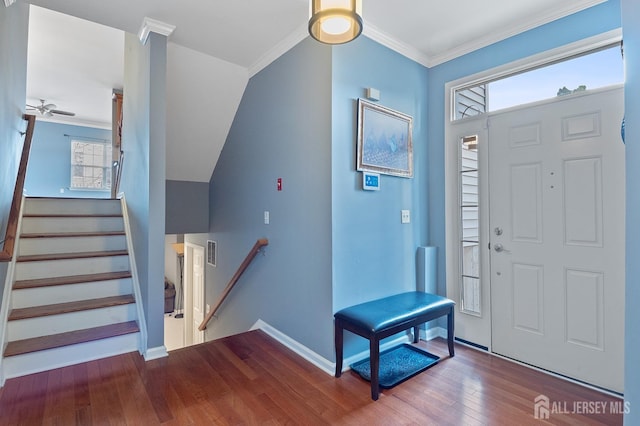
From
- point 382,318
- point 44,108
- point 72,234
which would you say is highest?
point 44,108

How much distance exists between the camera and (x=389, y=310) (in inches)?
88.4

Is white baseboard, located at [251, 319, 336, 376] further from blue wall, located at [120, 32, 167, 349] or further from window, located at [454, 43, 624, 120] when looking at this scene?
window, located at [454, 43, 624, 120]

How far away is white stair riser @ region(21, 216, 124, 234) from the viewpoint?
120 inches

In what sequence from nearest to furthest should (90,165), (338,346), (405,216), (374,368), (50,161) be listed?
(374,368) → (338,346) → (405,216) → (50,161) → (90,165)

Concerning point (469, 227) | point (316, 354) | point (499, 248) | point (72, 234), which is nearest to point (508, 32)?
point (469, 227)

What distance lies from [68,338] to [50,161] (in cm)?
552

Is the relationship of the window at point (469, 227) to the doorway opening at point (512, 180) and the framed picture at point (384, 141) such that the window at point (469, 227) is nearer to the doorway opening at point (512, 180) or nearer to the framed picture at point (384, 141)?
the doorway opening at point (512, 180)

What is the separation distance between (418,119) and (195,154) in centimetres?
274

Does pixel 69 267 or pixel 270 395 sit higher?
pixel 69 267

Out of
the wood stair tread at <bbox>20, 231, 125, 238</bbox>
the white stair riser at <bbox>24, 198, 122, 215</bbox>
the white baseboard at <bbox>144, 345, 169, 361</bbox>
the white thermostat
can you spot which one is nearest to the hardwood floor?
the white baseboard at <bbox>144, 345, 169, 361</bbox>

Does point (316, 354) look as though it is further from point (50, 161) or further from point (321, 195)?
point (50, 161)

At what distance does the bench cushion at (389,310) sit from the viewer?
6.77 ft

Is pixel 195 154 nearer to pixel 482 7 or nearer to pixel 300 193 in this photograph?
pixel 300 193

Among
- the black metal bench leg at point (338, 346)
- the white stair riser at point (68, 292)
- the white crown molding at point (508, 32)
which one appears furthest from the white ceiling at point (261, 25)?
the black metal bench leg at point (338, 346)
